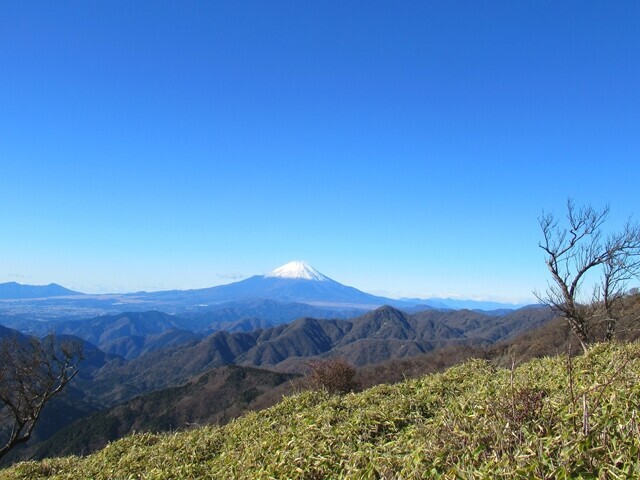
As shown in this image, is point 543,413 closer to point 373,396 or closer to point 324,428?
point 324,428

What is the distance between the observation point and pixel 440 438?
447 centimetres

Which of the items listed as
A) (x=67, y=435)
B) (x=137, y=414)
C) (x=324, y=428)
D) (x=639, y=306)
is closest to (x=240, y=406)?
(x=137, y=414)

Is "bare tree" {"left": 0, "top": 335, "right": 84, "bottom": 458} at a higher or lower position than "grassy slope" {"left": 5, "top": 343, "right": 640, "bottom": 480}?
lower

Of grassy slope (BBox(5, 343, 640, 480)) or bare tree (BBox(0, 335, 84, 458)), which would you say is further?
bare tree (BBox(0, 335, 84, 458))

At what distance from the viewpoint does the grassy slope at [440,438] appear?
3545 millimetres

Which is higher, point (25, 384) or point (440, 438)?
point (440, 438)

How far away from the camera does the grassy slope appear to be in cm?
354

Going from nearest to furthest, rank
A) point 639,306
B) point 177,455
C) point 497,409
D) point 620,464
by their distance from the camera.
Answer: point 620,464 → point 497,409 → point 177,455 → point 639,306

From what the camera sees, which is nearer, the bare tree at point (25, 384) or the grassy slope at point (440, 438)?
the grassy slope at point (440, 438)

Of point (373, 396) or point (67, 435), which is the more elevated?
point (373, 396)

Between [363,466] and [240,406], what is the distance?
5566 inches

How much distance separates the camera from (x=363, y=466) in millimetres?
4594

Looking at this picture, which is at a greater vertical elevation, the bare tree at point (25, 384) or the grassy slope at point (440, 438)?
the grassy slope at point (440, 438)

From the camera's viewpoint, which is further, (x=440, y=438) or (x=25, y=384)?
(x=25, y=384)
